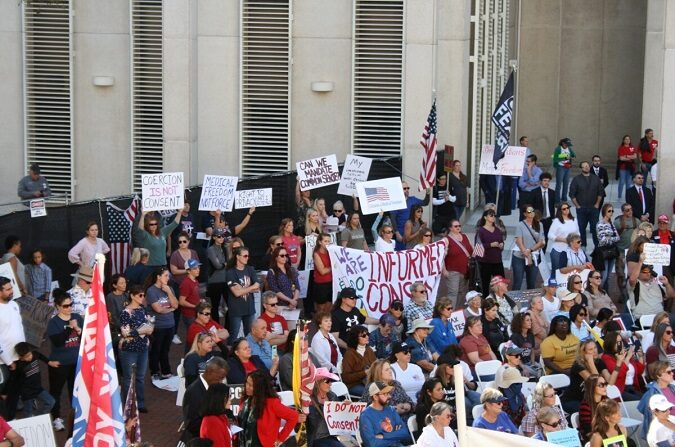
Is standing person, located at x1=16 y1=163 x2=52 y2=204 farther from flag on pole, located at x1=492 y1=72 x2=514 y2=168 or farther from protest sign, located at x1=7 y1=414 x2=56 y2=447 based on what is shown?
protest sign, located at x1=7 y1=414 x2=56 y2=447

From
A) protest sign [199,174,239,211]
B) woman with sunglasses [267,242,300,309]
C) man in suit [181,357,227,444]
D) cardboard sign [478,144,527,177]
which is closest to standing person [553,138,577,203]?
cardboard sign [478,144,527,177]

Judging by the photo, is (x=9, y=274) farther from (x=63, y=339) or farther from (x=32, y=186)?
(x=32, y=186)

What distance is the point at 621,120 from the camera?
1431 inches

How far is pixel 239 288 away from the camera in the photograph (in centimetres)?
1880

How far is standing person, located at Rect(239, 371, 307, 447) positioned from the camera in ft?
45.8

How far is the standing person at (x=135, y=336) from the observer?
16.6 m

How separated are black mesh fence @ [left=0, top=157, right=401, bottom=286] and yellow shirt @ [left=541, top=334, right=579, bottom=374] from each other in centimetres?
682

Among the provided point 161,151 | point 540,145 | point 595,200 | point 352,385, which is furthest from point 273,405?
point 540,145

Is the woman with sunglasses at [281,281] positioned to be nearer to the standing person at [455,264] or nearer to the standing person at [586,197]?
the standing person at [455,264]

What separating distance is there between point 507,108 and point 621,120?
→ 1127 cm

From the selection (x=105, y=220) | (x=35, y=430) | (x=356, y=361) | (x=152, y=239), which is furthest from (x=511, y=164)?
(x=35, y=430)

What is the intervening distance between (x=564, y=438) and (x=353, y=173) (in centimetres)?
1037

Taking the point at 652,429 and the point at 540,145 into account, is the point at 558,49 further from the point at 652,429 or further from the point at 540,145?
the point at 652,429

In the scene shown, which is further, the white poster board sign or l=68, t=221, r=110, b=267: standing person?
l=68, t=221, r=110, b=267: standing person
